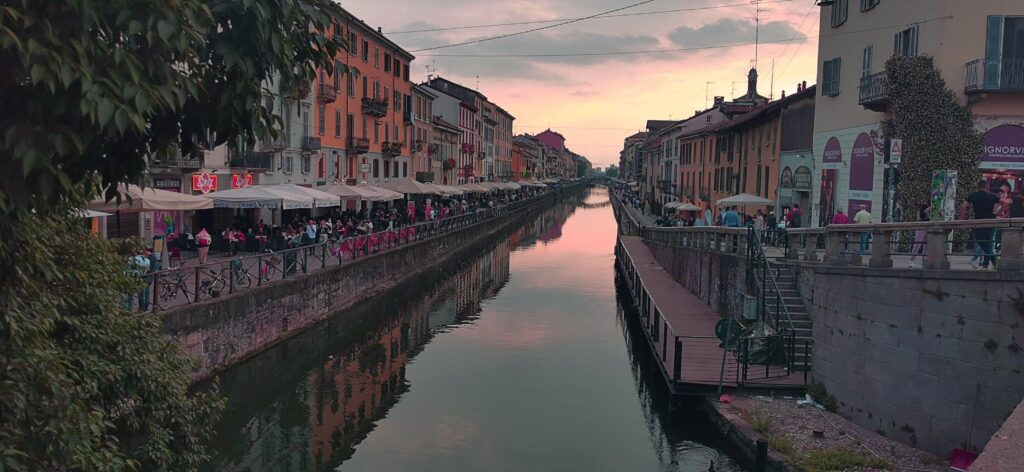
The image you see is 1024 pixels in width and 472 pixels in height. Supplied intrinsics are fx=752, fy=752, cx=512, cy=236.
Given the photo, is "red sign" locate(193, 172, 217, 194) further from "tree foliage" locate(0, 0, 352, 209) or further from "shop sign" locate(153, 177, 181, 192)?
"tree foliage" locate(0, 0, 352, 209)

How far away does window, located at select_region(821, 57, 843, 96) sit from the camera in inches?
909

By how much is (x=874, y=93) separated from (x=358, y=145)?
2641 centimetres

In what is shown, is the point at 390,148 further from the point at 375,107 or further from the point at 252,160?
the point at 252,160

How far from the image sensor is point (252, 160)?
2834 centimetres

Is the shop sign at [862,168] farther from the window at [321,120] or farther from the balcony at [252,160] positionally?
the window at [321,120]

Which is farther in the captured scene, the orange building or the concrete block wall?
the orange building

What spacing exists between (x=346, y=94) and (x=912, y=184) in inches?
1089

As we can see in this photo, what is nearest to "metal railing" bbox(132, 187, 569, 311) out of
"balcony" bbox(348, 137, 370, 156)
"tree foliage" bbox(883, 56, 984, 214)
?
"balcony" bbox(348, 137, 370, 156)

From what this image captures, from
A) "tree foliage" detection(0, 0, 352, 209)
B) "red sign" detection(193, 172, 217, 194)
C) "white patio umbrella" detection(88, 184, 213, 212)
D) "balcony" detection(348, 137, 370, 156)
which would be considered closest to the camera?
"tree foliage" detection(0, 0, 352, 209)

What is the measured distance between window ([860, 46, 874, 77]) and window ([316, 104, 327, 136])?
23294 millimetres

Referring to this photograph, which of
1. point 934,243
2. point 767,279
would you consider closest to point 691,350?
point 767,279

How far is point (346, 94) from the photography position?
126 ft

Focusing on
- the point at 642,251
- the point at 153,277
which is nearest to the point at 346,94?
the point at 642,251

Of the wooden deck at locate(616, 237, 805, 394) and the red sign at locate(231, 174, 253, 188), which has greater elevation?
the red sign at locate(231, 174, 253, 188)
